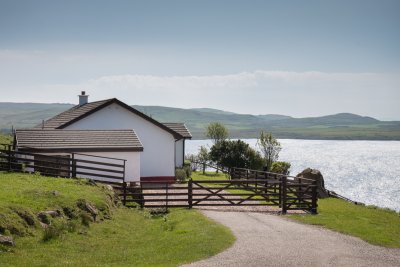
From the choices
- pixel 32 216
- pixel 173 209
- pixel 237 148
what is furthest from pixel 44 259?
pixel 237 148

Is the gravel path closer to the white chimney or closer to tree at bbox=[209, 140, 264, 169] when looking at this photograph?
tree at bbox=[209, 140, 264, 169]

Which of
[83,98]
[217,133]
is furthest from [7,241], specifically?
[217,133]

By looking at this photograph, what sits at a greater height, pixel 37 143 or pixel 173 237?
pixel 37 143

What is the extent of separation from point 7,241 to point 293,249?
30.2 feet

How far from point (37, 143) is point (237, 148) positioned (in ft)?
91.3

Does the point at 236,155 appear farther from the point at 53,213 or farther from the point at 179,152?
the point at 53,213

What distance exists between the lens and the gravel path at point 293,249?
14977 mm

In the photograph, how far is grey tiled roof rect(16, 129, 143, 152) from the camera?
34.2 metres

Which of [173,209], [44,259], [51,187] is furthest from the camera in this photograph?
[173,209]

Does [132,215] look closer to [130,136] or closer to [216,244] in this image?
[216,244]

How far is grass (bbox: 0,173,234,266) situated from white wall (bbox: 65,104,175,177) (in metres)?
16.5

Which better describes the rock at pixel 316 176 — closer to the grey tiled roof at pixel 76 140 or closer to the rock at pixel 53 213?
the grey tiled roof at pixel 76 140

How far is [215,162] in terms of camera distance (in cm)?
5900

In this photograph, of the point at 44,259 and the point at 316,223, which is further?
the point at 316,223
